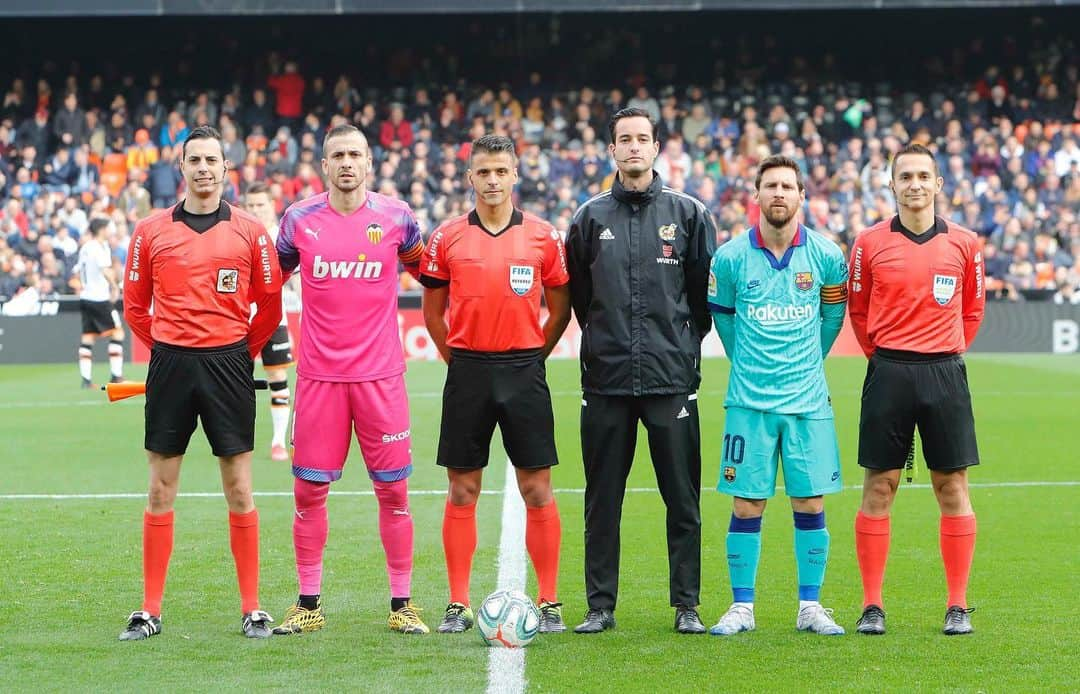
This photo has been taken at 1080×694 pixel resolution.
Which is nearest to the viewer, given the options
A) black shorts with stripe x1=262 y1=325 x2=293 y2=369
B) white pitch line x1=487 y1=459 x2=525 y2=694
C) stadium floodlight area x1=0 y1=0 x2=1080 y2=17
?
white pitch line x1=487 y1=459 x2=525 y2=694

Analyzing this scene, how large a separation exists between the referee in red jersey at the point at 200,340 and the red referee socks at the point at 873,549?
2.50 meters

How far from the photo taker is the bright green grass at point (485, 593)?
5.41 m

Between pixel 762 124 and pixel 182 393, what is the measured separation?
24.0 m

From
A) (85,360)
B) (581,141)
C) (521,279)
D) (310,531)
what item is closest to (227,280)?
(310,531)

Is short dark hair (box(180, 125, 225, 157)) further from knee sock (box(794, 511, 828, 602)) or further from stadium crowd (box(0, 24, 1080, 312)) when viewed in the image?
stadium crowd (box(0, 24, 1080, 312))

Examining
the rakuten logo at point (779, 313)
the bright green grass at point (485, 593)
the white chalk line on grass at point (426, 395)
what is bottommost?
the bright green grass at point (485, 593)

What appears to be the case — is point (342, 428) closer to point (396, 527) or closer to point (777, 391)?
point (396, 527)

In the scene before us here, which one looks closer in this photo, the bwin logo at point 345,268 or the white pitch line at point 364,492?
the bwin logo at point 345,268

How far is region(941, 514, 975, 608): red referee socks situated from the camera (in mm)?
6168

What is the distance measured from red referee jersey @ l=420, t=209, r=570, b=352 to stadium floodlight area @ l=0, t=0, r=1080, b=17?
2077 centimetres

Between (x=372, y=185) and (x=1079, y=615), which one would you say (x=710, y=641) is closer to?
(x=1079, y=615)

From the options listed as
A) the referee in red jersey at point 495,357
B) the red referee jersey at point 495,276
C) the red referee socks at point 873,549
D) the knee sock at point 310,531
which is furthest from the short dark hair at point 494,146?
the red referee socks at point 873,549

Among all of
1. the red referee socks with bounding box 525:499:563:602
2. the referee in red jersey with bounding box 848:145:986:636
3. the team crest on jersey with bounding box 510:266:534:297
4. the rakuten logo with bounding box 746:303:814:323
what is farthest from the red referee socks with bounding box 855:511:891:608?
the team crest on jersey with bounding box 510:266:534:297

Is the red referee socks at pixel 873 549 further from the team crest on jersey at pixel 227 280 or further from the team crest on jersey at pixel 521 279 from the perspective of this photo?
the team crest on jersey at pixel 227 280
